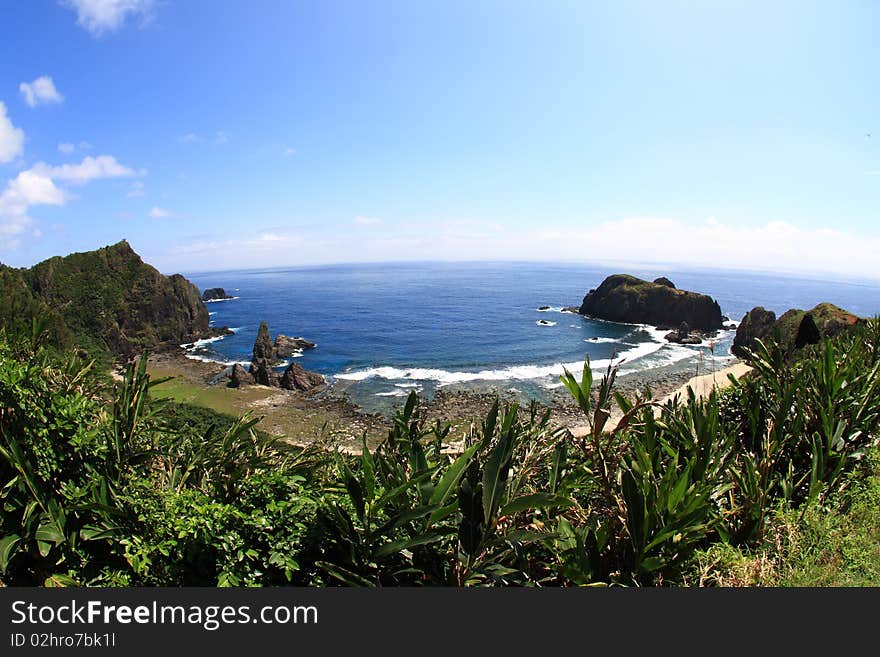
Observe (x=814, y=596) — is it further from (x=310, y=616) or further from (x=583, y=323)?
(x=583, y=323)

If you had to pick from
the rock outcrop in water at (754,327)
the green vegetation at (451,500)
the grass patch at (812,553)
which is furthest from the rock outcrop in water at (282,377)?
the rock outcrop in water at (754,327)

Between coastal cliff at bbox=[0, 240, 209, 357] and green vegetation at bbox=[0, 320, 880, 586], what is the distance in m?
52.7

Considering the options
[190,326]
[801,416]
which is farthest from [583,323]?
[801,416]

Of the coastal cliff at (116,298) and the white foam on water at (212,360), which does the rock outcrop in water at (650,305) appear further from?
the coastal cliff at (116,298)

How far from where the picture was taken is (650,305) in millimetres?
64062

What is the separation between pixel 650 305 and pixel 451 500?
67.6 m

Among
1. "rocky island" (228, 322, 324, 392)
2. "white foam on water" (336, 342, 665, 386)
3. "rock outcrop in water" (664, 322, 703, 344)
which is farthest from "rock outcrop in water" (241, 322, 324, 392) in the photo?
"rock outcrop in water" (664, 322, 703, 344)

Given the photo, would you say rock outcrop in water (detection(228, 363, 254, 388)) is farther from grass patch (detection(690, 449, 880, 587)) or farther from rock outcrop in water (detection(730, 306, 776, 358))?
rock outcrop in water (detection(730, 306, 776, 358))

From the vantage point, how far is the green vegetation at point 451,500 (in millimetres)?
3350

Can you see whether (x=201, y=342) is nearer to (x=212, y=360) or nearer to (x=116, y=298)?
(x=212, y=360)

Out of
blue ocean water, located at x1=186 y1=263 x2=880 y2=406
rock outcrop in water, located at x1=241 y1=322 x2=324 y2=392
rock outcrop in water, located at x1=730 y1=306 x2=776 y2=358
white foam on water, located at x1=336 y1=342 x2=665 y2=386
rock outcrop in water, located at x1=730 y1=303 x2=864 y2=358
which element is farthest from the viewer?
rock outcrop in water, located at x1=730 y1=306 x2=776 y2=358

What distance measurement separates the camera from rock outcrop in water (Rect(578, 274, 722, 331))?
59.8m

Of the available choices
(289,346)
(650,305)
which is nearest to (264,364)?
(289,346)

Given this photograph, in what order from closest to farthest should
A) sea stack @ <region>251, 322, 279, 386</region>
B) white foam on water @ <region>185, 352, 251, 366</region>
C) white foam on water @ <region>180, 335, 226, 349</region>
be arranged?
1. sea stack @ <region>251, 322, 279, 386</region>
2. white foam on water @ <region>185, 352, 251, 366</region>
3. white foam on water @ <region>180, 335, 226, 349</region>
